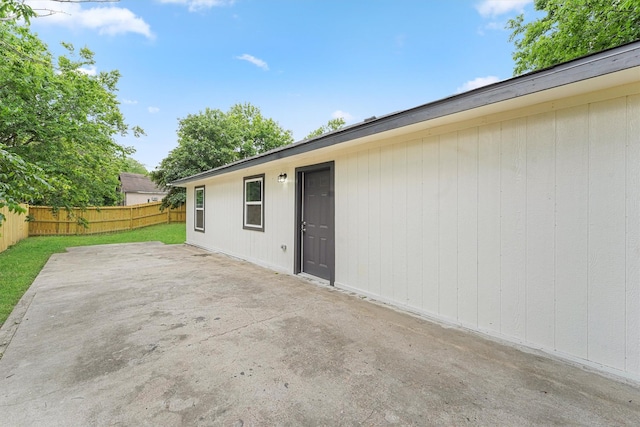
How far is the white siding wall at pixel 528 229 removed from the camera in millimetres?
1967

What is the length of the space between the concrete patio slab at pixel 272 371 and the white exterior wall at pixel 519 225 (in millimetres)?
279

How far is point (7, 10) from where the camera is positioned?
3.35 m

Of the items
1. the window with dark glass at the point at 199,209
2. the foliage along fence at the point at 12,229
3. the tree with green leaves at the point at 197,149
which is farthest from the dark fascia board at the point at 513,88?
the tree with green leaves at the point at 197,149

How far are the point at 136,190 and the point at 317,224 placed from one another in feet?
81.9

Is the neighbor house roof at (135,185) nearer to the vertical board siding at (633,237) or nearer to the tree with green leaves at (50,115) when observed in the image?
the tree with green leaves at (50,115)

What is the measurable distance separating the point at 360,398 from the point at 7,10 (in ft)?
19.1

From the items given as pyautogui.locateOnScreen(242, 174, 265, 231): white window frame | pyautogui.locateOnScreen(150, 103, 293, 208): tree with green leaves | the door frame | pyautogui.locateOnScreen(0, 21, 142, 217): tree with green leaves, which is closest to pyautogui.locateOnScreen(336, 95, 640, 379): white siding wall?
the door frame

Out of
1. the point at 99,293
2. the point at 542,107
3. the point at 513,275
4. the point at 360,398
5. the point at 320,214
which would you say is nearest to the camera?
the point at 360,398

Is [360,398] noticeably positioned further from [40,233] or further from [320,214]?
[40,233]

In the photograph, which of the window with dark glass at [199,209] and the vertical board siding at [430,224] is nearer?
the vertical board siding at [430,224]

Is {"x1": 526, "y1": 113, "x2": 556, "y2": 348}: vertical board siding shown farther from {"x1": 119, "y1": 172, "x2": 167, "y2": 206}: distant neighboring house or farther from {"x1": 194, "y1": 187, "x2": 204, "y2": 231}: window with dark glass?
{"x1": 119, "y1": 172, "x2": 167, "y2": 206}: distant neighboring house

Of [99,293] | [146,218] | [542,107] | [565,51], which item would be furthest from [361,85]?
[146,218]

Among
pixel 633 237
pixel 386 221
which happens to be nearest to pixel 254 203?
pixel 386 221

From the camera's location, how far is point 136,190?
2361 cm
